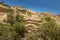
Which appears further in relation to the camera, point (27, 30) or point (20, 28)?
point (27, 30)

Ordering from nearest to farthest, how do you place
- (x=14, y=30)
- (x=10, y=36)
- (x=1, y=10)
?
(x=10, y=36)
(x=14, y=30)
(x=1, y=10)

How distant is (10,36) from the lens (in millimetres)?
39344

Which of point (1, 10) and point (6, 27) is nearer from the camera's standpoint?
point (6, 27)

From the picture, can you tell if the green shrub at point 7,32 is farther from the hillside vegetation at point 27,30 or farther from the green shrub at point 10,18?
the green shrub at point 10,18

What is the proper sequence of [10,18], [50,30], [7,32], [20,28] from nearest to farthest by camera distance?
[7,32] → [50,30] → [20,28] → [10,18]

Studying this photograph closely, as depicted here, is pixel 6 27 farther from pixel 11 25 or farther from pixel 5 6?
pixel 5 6

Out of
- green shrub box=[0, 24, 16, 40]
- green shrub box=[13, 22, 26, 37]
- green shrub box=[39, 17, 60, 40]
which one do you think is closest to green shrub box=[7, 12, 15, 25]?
green shrub box=[13, 22, 26, 37]

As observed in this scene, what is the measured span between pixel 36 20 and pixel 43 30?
8.16m

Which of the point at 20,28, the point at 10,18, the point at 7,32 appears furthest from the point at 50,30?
the point at 10,18

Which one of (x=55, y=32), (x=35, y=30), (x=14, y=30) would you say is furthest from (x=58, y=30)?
(x=14, y=30)

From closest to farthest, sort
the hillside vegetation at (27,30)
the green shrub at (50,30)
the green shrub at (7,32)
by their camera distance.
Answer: the green shrub at (7,32) < the hillside vegetation at (27,30) < the green shrub at (50,30)

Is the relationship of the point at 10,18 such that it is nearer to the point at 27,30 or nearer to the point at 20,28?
the point at 27,30

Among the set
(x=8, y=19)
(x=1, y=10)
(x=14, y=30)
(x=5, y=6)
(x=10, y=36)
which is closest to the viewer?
(x=10, y=36)

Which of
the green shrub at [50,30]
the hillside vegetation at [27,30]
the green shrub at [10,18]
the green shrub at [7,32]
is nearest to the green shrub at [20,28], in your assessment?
the hillside vegetation at [27,30]
